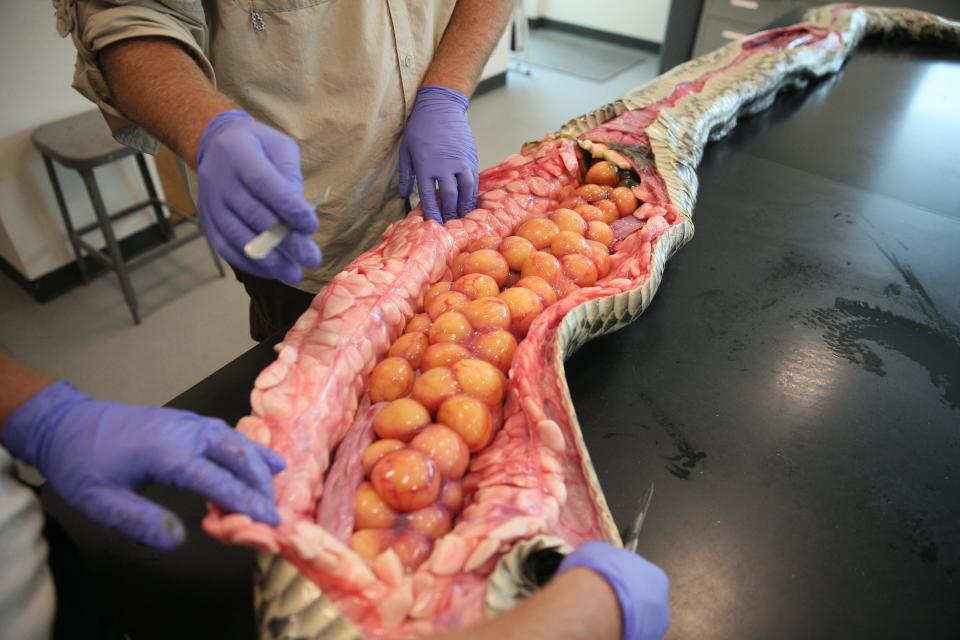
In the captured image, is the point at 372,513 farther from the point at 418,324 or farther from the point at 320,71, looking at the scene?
the point at 320,71

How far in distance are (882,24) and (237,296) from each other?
3.32 m

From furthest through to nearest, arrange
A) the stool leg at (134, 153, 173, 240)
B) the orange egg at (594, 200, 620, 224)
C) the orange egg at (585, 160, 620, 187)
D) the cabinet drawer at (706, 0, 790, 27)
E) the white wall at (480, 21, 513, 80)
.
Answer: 1. the white wall at (480, 21, 513, 80)
2. the cabinet drawer at (706, 0, 790, 27)
3. the stool leg at (134, 153, 173, 240)
4. the orange egg at (585, 160, 620, 187)
5. the orange egg at (594, 200, 620, 224)

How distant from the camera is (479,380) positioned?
0.96m

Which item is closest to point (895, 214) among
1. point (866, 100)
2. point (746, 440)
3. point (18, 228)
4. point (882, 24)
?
point (866, 100)

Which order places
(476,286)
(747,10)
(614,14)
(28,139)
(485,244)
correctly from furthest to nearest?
(614,14) → (747,10) → (28,139) → (485,244) → (476,286)

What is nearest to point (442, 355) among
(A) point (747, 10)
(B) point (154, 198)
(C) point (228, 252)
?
(C) point (228, 252)

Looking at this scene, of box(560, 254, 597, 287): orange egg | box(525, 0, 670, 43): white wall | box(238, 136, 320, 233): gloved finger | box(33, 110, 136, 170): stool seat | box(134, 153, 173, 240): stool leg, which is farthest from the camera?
box(525, 0, 670, 43): white wall

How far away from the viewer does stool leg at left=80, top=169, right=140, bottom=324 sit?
2.35 m

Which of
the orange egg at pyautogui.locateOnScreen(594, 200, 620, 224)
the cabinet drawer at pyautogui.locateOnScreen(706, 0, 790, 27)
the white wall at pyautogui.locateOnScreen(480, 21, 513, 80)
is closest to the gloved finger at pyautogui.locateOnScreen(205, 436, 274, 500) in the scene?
the orange egg at pyautogui.locateOnScreen(594, 200, 620, 224)

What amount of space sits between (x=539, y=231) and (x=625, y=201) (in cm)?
30

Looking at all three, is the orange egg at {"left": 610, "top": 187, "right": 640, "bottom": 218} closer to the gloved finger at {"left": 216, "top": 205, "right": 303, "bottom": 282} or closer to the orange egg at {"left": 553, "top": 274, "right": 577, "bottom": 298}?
the orange egg at {"left": 553, "top": 274, "right": 577, "bottom": 298}

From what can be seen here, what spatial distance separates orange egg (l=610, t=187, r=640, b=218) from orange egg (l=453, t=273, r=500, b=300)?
48 cm

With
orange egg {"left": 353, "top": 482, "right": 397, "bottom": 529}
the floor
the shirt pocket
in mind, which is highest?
the shirt pocket

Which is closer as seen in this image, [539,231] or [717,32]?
[539,231]
